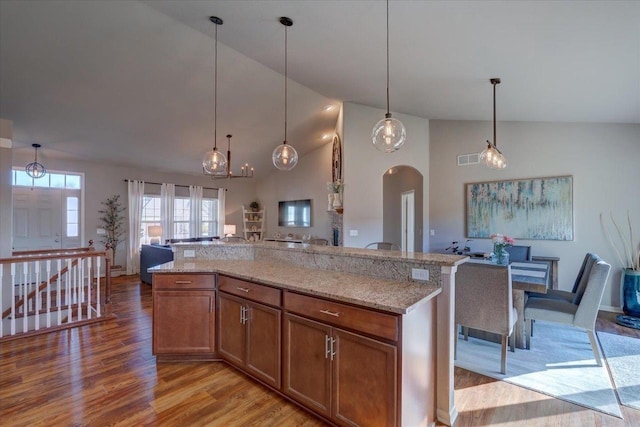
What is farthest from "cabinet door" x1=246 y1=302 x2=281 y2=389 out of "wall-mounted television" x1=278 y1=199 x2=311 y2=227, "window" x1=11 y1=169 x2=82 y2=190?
"window" x1=11 y1=169 x2=82 y2=190

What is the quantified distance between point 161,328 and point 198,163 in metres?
5.48

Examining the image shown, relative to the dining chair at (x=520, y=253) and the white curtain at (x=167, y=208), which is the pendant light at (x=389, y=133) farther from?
the white curtain at (x=167, y=208)

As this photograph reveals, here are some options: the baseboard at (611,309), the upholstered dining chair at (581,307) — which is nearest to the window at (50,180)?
the upholstered dining chair at (581,307)

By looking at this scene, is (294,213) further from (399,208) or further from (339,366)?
(339,366)

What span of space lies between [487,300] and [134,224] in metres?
7.67

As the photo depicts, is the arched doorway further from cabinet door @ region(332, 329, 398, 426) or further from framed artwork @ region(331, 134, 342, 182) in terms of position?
cabinet door @ region(332, 329, 398, 426)

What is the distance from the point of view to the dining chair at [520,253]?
4770mm

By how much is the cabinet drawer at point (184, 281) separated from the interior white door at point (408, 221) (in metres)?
5.74

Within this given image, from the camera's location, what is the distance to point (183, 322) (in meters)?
2.80

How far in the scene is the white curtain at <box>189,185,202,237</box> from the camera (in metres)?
8.38

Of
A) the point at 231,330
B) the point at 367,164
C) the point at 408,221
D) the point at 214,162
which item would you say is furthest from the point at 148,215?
the point at 408,221

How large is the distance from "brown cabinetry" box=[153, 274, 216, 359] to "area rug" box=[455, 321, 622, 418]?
2.48 m

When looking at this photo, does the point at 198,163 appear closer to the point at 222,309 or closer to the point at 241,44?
the point at 241,44

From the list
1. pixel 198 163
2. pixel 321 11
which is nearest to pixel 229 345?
pixel 321 11
